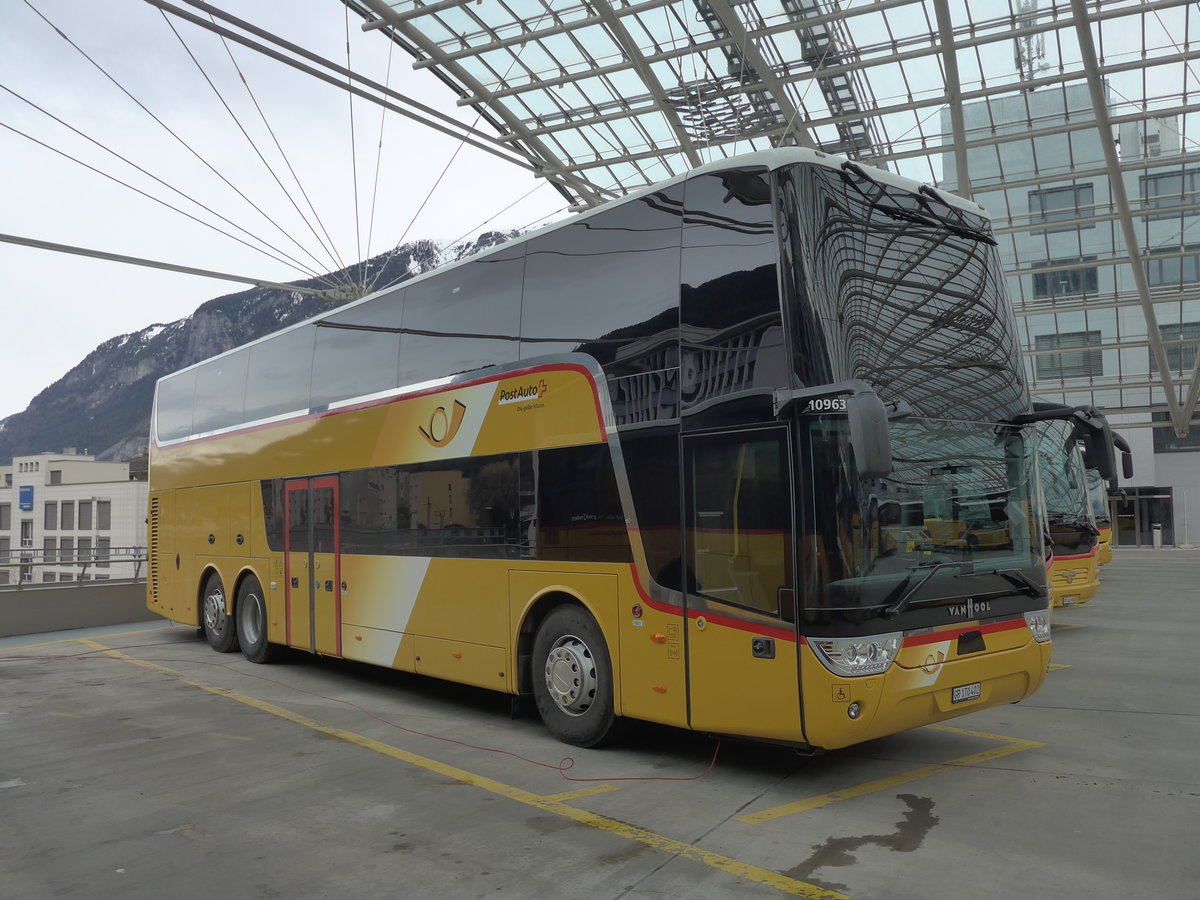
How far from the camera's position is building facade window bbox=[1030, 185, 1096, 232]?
30250 mm

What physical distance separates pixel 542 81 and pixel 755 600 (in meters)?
19.9

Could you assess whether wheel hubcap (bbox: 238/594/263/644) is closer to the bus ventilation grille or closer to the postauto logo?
the bus ventilation grille

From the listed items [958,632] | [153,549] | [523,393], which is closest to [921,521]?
[958,632]

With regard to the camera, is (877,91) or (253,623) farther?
Answer: (877,91)

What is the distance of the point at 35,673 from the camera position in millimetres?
12297

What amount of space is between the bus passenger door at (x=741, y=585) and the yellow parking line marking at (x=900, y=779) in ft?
1.37

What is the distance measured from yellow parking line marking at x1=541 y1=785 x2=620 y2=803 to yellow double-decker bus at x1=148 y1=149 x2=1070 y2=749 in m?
0.62

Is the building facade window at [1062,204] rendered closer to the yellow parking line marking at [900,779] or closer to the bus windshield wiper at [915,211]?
the bus windshield wiper at [915,211]

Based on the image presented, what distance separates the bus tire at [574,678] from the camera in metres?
7.36

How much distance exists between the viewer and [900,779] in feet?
21.7

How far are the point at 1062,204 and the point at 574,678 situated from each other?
94.4ft

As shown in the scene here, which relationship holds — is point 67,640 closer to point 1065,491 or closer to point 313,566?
point 313,566

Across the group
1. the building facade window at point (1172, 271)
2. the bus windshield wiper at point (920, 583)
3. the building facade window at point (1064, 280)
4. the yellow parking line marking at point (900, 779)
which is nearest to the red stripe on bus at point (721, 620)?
the bus windshield wiper at point (920, 583)

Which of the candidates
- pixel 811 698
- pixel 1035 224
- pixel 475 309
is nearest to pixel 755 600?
pixel 811 698
